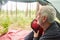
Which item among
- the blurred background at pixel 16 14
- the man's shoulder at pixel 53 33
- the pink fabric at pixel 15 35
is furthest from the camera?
the blurred background at pixel 16 14

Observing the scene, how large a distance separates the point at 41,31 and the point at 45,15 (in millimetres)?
331

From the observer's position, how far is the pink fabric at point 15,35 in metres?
2.81

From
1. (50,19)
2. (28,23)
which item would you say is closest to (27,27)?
(28,23)

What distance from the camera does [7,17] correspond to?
3.12 m

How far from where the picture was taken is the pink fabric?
9.21ft

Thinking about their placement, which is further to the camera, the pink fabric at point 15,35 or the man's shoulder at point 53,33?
the pink fabric at point 15,35

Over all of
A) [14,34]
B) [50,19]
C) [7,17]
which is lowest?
[14,34]

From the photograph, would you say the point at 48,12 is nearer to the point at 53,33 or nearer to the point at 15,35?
the point at 53,33

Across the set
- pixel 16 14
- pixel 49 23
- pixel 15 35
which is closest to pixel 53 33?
pixel 49 23

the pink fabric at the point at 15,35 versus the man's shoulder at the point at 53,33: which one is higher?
the man's shoulder at the point at 53,33

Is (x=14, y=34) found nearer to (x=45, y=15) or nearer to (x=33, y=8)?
(x=33, y=8)

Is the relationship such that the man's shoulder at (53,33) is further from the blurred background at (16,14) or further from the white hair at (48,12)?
the blurred background at (16,14)

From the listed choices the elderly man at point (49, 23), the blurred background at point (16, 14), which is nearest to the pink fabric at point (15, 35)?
the blurred background at point (16, 14)

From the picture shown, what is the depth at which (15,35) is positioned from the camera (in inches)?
113
